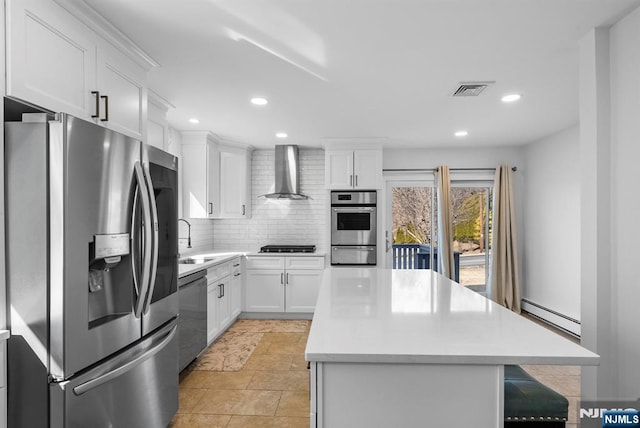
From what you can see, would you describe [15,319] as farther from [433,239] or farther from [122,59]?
[433,239]

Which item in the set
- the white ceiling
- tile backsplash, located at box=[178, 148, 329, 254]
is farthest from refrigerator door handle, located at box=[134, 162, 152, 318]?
tile backsplash, located at box=[178, 148, 329, 254]

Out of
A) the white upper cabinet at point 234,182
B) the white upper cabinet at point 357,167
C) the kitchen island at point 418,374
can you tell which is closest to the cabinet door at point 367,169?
the white upper cabinet at point 357,167

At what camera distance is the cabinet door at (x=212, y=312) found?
145 inches

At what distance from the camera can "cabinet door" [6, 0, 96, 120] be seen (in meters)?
1.43

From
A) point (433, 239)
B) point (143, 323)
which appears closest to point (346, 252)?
point (433, 239)

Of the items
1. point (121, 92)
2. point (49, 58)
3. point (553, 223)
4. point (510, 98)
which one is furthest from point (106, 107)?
point (553, 223)

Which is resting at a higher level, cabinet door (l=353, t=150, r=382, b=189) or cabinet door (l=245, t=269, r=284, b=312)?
cabinet door (l=353, t=150, r=382, b=189)

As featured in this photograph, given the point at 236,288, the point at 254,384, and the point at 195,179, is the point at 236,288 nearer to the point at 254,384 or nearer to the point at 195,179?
the point at 195,179

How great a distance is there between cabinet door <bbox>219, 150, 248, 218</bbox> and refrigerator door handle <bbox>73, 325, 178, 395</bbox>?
9.56 ft

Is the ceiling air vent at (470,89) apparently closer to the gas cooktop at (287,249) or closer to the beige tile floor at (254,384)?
the beige tile floor at (254,384)

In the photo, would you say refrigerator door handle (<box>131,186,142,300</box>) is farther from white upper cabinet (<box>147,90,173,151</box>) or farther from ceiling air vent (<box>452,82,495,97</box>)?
ceiling air vent (<box>452,82,495,97</box>)

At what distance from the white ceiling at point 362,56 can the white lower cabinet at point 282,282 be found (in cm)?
189

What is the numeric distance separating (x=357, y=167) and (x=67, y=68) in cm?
362

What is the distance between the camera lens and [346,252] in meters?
5.00
